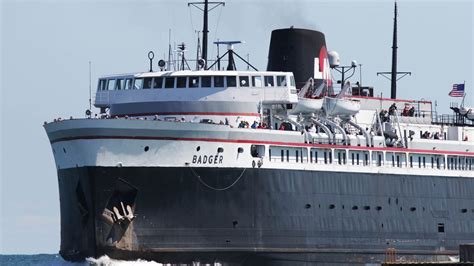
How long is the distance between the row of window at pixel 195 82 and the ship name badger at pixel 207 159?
3807 millimetres

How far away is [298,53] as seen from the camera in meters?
76.7

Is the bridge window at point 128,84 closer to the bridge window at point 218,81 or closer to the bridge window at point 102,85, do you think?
the bridge window at point 102,85

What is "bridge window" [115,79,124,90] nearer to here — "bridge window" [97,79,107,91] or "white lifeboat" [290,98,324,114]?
"bridge window" [97,79,107,91]

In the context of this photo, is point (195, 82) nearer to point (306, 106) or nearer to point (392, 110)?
point (306, 106)

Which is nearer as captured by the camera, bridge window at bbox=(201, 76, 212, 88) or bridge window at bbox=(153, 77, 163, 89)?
bridge window at bbox=(201, 76, 212, 88)

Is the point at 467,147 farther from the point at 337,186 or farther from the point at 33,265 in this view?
the point at 33,265

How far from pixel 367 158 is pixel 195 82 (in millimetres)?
9716

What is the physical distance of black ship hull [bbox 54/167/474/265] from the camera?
6631 cm

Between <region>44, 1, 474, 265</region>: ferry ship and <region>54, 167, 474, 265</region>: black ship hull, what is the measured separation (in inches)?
2.3

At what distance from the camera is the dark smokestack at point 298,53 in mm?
76625

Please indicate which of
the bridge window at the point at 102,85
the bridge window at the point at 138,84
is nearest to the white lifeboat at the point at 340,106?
the bridge window at the point at 138,84

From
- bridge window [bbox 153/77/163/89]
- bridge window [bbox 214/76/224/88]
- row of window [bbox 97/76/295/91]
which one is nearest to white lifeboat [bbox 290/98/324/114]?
row of window [bbox 97/76/295/91]

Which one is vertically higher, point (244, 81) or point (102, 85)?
point (244, 81)

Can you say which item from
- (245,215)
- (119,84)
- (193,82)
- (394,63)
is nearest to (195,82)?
(193,82)
